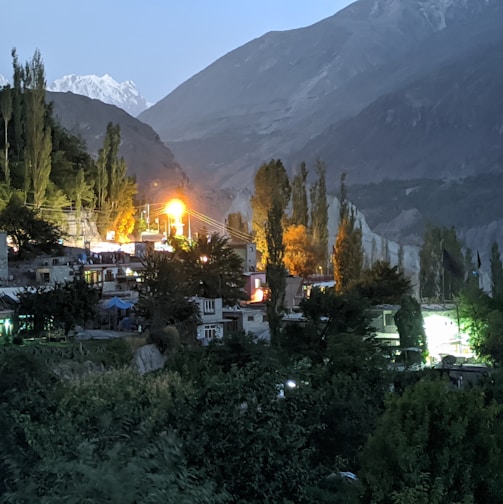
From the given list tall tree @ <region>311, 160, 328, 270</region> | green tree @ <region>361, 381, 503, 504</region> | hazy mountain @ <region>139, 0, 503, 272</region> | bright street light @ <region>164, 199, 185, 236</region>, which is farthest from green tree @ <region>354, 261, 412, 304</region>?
→ hazy mountain @ <region>139, 0, 503, 272</region>

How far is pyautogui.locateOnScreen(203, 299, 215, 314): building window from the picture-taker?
25.6 m

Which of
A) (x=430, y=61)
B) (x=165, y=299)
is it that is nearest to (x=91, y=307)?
(x=165, y=299)

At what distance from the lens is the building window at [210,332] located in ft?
82.4

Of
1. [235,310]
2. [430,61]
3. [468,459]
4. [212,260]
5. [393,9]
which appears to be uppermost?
[393,9]

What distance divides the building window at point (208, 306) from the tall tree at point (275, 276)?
7.16ft

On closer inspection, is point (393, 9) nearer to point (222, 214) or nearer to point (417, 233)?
point (417, 233)

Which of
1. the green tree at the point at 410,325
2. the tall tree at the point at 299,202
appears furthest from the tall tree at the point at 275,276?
the tall tree at the point at 299,202

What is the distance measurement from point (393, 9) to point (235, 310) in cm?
17570

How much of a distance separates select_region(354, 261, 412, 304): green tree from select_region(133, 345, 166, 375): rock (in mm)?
11665

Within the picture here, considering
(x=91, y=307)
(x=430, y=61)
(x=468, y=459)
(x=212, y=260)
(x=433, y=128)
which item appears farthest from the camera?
(x=430, y=61)

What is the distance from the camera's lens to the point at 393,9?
608ft

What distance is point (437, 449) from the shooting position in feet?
24.8

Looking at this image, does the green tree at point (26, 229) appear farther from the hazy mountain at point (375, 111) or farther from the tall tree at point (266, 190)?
the hazy mountain at point (375, 111)

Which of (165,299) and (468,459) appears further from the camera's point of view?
(165,299)
